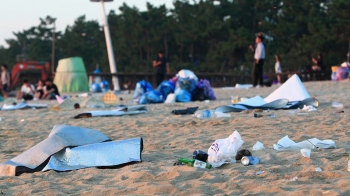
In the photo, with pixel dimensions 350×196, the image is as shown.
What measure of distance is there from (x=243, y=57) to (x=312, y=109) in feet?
150

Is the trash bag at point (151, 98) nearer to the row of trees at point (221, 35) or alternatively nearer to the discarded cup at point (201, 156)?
the discarded cup at point (201, 156)

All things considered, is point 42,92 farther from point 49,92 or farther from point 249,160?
point 249,160

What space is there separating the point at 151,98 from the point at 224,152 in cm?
857

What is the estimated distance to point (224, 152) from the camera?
4.88 m

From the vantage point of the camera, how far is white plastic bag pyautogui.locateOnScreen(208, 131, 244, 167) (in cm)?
482

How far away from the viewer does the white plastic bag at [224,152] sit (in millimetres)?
4824

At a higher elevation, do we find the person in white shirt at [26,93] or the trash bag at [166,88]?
the trash bag at [166,88]

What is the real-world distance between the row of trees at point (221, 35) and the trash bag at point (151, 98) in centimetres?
2622

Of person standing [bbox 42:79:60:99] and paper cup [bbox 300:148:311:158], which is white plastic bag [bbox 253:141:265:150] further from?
person standing [bbox 42:79:60:99]

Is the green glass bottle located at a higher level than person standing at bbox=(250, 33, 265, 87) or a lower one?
lower

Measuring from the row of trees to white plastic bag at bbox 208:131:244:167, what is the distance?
34327mm

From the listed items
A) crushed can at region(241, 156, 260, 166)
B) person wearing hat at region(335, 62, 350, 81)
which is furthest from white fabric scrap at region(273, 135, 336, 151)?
person wearing hat at region(335, 62, 350, 81)

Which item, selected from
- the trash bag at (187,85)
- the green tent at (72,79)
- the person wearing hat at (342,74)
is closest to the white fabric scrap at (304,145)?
the trash bag at (187,85)

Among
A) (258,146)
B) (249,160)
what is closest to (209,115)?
(258,146)
